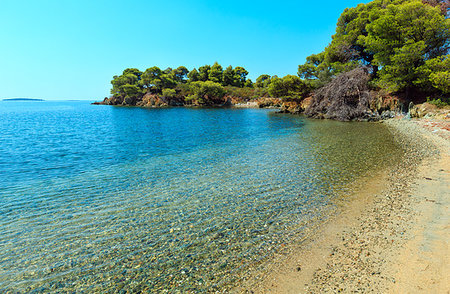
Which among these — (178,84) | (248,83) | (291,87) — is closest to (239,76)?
(248,83)

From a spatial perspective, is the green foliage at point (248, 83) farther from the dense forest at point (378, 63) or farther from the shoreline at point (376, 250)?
the shoreline at point (376, 250)

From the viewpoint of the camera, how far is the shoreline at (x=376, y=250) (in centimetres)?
395

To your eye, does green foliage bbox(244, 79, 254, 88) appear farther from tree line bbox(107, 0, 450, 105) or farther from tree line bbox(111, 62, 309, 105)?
tree line bbox(107, 0, 450, 105)

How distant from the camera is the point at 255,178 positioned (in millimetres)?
10039

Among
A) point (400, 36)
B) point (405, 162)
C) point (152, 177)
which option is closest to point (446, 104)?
point (400, 36)

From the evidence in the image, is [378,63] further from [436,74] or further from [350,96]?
[436,74]

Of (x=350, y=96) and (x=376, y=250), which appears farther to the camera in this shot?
(x=350, y=96)

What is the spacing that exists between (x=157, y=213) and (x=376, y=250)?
6328mm

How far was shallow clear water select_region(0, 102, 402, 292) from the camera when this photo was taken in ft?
14.8

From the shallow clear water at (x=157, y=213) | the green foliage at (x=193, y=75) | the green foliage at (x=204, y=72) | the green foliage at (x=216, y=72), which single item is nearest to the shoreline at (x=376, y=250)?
the shallow clear water at (x=157, y=213)

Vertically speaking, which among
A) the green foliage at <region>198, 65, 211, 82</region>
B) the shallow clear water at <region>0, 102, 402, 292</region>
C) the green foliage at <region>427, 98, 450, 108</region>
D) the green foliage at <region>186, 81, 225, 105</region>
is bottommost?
the shallow clear water at <region>0, 102, 402, 292</region>

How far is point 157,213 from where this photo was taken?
702 centimetres

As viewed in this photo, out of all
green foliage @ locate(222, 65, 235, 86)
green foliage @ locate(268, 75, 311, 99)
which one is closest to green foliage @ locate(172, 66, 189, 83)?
green foliage @ locate(222, 65, 235, 86)

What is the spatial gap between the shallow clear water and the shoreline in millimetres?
573
